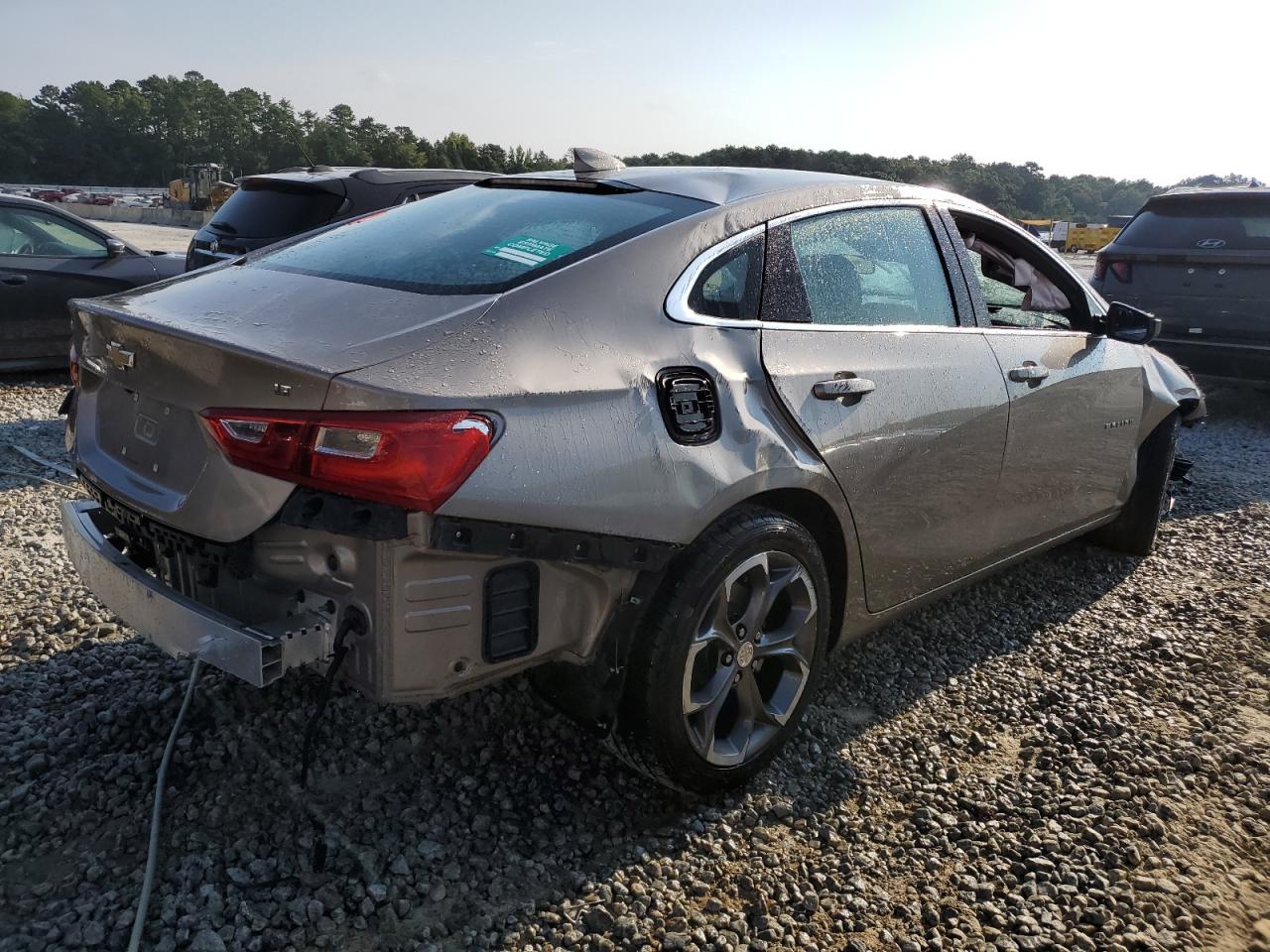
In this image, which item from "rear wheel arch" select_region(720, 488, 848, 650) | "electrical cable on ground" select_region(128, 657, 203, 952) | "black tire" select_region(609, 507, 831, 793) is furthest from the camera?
"rear wheel arch" select_region(720, 488, 848, 650)

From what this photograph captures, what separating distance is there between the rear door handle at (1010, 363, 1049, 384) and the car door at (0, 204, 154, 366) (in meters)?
6.62

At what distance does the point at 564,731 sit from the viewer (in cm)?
302

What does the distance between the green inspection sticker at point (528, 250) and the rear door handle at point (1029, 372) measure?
1.84 metres

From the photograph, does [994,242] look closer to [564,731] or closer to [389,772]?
[564,731]

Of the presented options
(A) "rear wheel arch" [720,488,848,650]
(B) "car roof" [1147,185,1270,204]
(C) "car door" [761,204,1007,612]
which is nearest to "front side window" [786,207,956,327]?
(C) "car door" [761,204,1007,612]

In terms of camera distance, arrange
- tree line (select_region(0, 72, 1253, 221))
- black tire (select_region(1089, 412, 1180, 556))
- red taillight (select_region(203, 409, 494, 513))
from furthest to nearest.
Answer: tree line (select_region(0, 72, 1253, 221)) < black tire (select_region(1089, 412, 1180, 556)) < red taillight (select_region(203, 409, 494, 513))

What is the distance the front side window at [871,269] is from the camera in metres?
2.92

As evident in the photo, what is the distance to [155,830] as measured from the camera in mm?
2371

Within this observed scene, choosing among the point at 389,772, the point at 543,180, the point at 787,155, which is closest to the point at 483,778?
the point at 389,772

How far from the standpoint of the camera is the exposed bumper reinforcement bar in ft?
6.72

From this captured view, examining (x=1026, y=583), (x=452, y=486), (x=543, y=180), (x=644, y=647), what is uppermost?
(x=543, y=180)

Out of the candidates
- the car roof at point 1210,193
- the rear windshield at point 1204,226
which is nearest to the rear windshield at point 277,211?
the rear windshield at point 1204,226

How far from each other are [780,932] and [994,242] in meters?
2.83

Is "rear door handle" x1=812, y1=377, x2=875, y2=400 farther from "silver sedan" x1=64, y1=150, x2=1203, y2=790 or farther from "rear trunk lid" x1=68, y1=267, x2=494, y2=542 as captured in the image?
"rear trunk lid" x1=68, y1=267, x2=494, y2=542
